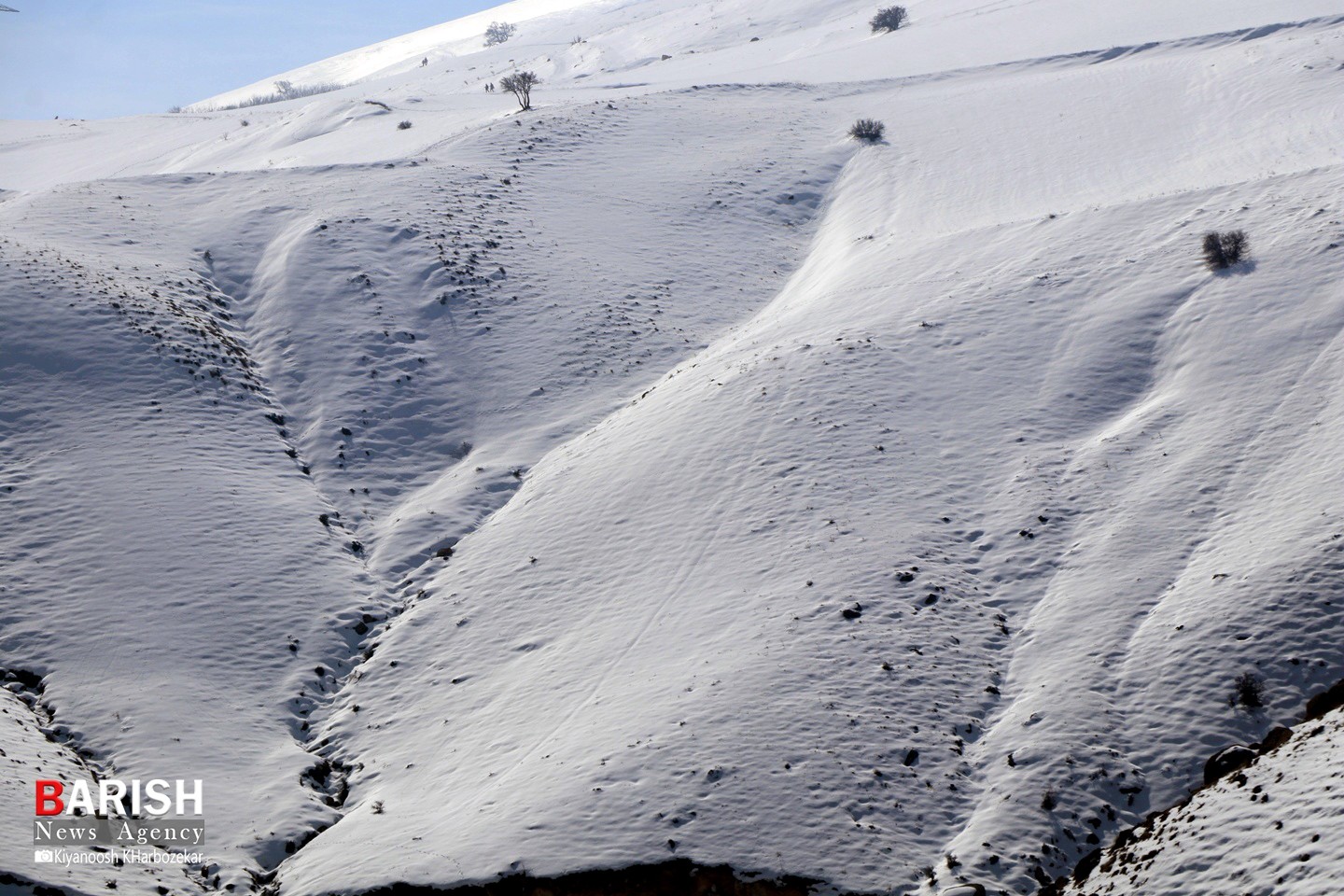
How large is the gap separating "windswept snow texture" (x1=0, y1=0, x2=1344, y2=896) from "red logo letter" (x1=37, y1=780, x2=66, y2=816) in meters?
0.35

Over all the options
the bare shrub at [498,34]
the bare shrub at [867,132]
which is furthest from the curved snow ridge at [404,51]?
the bare shrub at [867,132]

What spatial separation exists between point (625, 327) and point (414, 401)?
21.4 feet

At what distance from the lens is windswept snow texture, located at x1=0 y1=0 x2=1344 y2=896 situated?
1441 centimetres

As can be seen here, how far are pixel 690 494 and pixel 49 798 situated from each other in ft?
40.5

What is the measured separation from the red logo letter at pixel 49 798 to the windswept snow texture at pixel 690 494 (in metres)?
0.35

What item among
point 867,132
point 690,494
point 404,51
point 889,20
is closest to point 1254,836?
point 690,494

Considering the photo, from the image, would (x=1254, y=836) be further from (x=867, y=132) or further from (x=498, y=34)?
(x=498, y=34)

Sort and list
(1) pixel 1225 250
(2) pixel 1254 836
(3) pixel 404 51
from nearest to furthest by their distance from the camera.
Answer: (2) pixel 1254 836
(1) pixel 1225 250
(3) pixel 404 51

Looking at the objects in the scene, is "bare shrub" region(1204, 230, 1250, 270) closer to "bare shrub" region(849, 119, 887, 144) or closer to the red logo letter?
"bare shrub" region(849, 119, 887, 144)

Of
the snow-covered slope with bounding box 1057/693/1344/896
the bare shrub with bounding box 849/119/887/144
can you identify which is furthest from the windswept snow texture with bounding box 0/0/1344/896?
the bare shrub with bounding box 849/119/887/144

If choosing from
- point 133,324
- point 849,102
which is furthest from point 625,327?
point 849,102

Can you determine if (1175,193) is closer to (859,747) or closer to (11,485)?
(859,747)

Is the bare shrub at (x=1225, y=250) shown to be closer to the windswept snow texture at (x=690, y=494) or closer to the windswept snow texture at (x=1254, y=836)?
the windswept snow texture at (x=690, y=494)

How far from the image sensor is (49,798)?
14242 millimetres
